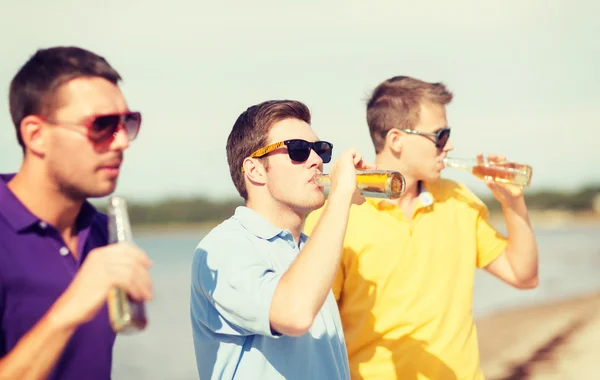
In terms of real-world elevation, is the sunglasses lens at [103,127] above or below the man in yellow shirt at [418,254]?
above

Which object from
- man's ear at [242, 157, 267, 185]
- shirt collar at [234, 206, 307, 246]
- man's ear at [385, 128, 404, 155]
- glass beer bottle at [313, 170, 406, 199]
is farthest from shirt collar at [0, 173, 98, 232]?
man's ear at [385, 128, 404, 155]

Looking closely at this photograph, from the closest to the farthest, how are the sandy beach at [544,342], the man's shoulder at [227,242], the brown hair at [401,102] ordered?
the man's shoulder at [227,242] < the brown hair at [401,102] < the sandy beach at [544,342]

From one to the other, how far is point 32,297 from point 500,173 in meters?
2.87

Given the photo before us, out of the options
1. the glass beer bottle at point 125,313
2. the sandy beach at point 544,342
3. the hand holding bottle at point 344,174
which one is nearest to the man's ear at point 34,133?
the glass beer bottle at point 125,313

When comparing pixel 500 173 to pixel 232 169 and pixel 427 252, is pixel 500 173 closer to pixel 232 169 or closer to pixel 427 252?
pixel 427 252

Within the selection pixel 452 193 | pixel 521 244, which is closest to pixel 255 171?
pixel 452 193

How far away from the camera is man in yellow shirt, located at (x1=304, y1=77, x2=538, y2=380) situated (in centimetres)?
375

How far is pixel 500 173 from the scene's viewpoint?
427 centimetres

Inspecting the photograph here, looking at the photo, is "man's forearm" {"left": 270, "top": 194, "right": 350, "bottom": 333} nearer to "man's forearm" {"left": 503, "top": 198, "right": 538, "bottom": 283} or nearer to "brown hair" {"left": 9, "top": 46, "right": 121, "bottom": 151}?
"brown hair" {"left": 9, "top": 46, "right": 121, "bottom": 151}

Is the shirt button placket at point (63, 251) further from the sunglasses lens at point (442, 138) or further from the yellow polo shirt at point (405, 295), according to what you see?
the sunglasses lens at point (442, 138)

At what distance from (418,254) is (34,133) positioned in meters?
2.29

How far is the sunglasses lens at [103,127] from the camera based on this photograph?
2.13 meters

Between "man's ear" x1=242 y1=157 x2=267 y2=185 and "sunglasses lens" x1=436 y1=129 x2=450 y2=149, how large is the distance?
1400 mm

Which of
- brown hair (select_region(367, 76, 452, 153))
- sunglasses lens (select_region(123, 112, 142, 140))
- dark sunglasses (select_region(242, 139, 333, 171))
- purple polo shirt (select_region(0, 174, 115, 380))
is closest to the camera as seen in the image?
purple polo shirt (select_region(0, 174, 115, 380))
